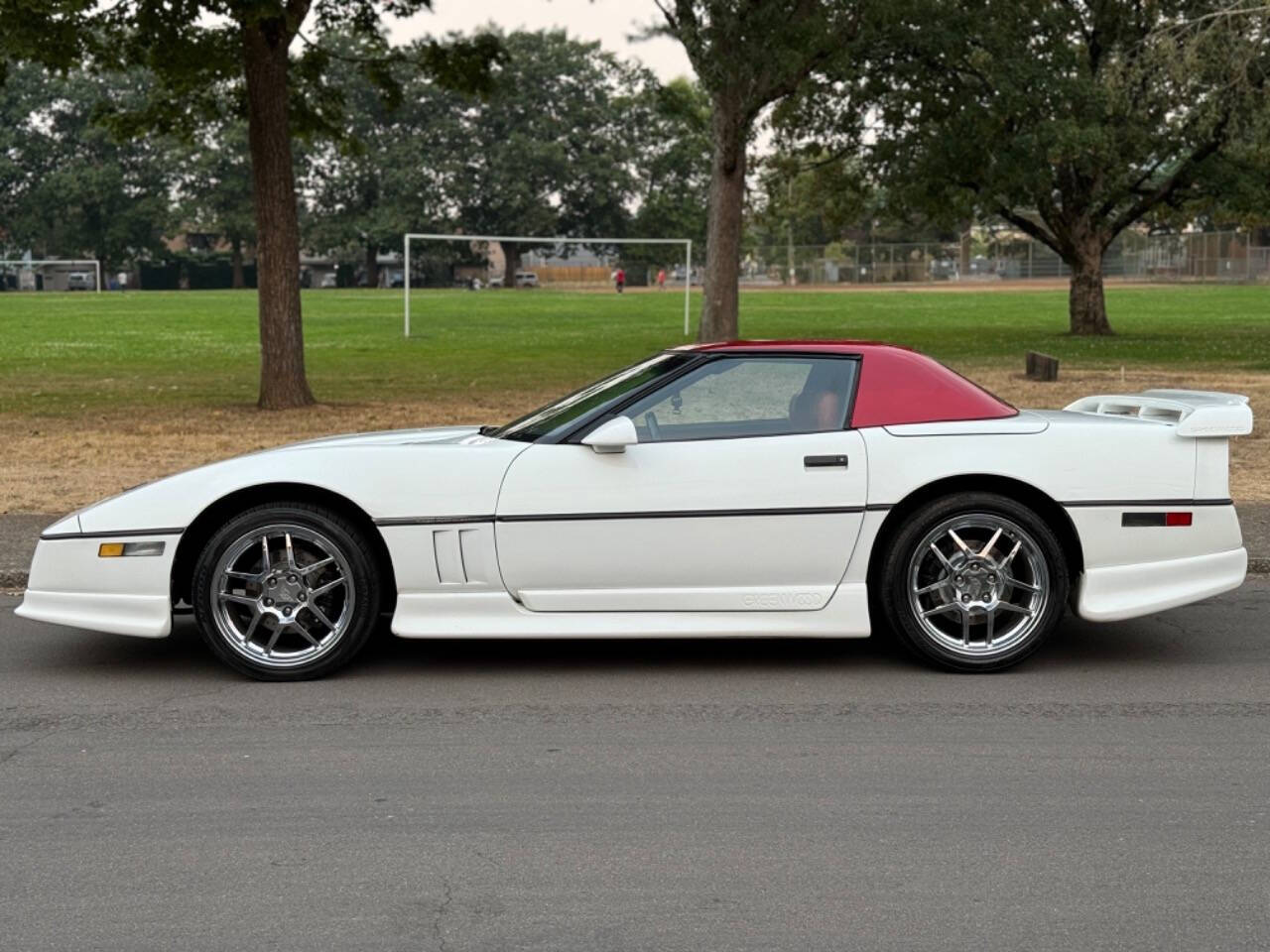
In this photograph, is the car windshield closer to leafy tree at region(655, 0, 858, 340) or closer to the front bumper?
the front bumper

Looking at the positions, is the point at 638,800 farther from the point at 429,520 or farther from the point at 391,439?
the point at 391,439

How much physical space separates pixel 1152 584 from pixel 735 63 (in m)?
18.1

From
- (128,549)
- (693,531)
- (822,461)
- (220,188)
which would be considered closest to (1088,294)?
(822,461)

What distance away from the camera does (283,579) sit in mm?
6121

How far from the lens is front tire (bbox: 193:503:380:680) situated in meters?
6.10

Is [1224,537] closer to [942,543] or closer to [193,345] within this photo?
[942,543]

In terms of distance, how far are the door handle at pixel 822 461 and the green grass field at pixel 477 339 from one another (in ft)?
43.3

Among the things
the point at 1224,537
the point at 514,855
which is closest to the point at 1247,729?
the point at 1224,537

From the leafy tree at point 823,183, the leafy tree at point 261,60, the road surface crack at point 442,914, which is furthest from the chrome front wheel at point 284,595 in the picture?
the leafy tree at point 823,183

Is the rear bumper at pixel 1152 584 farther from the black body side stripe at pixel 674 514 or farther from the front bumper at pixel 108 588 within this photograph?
the front bumper at pixel 108 588

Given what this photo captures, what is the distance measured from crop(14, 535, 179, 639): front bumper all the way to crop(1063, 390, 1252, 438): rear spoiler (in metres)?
3.81

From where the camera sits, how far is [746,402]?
6383 millimetres

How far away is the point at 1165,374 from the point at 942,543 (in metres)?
16.7

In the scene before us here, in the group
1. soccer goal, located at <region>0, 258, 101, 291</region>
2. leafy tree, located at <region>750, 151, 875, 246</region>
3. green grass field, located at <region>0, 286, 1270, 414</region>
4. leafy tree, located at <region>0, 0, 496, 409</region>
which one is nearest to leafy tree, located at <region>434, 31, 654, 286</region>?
soccer goal, located at <region>0, 258, 101, 291</region>
